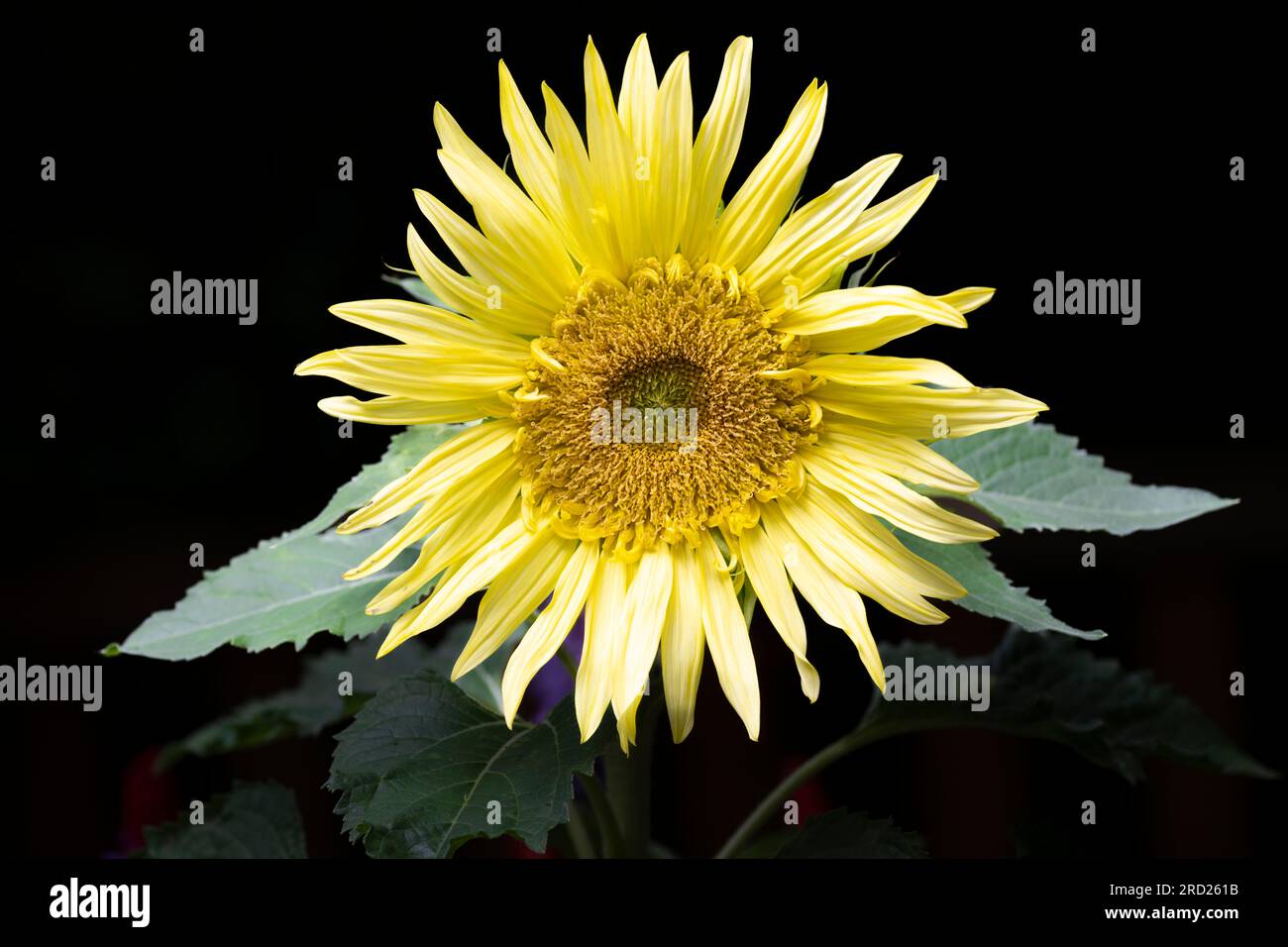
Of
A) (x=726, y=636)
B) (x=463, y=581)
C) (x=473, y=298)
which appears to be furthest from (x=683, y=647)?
(x=473, y=298)

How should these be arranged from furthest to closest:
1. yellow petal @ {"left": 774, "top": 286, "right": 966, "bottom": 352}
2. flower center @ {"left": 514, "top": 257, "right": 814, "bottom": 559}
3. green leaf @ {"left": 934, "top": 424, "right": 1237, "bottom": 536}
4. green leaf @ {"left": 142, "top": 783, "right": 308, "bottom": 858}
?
green leaf @ {"left": 142, "top": 783, "right": 308, "bottom": 858}
green leaf @ {"left": 934, "top": 424, "right": 1237, "bottom": 536}
flower center @ {"left": 514, "top": 257, "right": 814, "bottom": 559}
yellow petal @ {"left": 774, "top": 286, "right": 966, "bottom": 352}

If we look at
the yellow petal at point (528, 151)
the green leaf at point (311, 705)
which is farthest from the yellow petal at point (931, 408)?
the green leaf at point (311, 705)

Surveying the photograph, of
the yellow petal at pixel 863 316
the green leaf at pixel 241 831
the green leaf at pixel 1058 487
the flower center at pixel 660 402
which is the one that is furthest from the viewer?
the green leaf at pixel 241 831

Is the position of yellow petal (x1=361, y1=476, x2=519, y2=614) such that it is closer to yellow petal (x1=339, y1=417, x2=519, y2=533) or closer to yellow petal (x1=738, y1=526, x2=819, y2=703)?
yellow petal (x1=339, y1=417, x2=519, y2=533)

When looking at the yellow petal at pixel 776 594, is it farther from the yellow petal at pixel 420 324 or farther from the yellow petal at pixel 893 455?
the yellow petal at pixel 420 324

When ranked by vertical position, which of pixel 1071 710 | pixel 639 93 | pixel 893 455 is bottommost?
pixel 1071 710

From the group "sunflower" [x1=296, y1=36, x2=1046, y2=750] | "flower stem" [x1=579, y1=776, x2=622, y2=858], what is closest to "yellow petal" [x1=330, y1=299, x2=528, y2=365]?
"sunflower" [x1=296, y1=36, x2=1046, y2=750]

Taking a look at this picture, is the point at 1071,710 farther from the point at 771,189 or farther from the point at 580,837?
the point at 771,189
